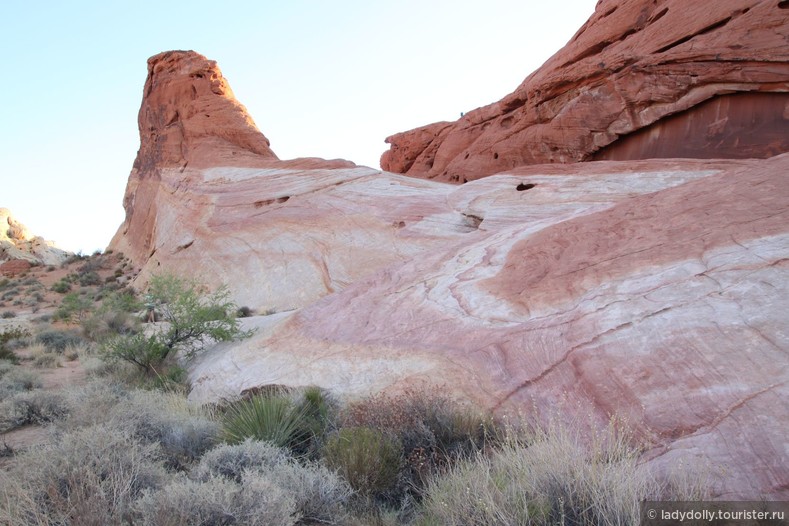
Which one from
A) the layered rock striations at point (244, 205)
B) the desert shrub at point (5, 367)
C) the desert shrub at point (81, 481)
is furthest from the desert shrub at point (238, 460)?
the layered rock striations at point (244, 205)

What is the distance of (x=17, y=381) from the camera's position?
861cm

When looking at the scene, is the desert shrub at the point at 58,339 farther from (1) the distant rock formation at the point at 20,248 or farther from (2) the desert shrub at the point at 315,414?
(1) the distant rock formation at the point at 20,248

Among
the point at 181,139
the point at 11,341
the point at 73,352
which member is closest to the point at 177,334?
the point at 73,352

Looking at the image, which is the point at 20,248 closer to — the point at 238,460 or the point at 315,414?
the point at 315,414

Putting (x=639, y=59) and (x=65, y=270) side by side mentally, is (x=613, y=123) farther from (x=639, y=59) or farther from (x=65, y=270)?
(x=65, y=270)

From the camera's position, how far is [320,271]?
15406mm

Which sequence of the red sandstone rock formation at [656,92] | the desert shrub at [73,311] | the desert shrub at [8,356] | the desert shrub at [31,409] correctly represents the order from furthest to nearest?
1. the desert shrub at [73,311]
2. the red sandstone rock formation at [656,92]
3. the desert shrub at [8,356]
4. the desert shrub at [31,409]

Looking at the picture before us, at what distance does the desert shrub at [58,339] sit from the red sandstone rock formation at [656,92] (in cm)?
1662

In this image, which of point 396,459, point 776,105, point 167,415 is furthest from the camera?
point 776,105

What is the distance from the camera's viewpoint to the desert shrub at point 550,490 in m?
2.82

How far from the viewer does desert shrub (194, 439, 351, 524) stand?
136 inches

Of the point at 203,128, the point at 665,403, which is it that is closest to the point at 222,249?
the point at 203,128

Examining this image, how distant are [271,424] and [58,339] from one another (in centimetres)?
1196

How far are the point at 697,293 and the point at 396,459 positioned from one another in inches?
112
